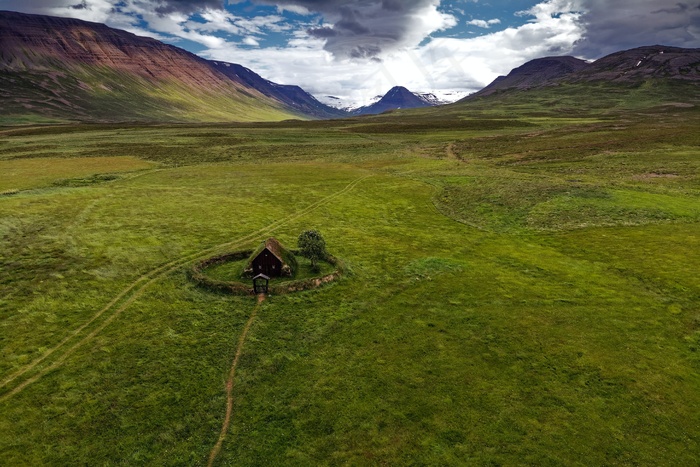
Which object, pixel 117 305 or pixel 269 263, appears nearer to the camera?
pixel 117 305

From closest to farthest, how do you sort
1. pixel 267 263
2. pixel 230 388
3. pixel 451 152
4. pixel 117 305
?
pixel 230 388 → pixel 117 305 → pixel 267 263 → pixel 451 152

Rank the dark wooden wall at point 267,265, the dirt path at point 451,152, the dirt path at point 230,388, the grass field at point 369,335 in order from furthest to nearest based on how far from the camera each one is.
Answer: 1. the dirt path at point 451,152
2. the dark wooden wall at point 267,265
3. the grass field at point 369,335
4. the dirt path at point 230,388

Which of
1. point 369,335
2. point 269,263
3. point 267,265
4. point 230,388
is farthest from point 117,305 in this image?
point 369,335

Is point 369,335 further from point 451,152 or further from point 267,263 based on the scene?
point 451,152

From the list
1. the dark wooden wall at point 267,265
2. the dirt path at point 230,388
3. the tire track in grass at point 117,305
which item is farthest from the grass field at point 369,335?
A: the dark wooden wall at point 267,265

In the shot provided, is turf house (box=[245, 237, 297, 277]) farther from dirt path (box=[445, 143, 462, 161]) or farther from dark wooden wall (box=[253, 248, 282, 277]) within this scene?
dirt path (box=[445, 143, 462, 161])

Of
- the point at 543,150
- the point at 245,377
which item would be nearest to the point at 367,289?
the point at 245,377

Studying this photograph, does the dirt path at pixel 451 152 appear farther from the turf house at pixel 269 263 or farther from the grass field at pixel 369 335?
the turf house at pixel 269 263

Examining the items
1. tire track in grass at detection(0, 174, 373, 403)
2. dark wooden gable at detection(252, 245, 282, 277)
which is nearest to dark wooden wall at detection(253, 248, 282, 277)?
dark wooden gable at detection(252, 245, 282, 277)
